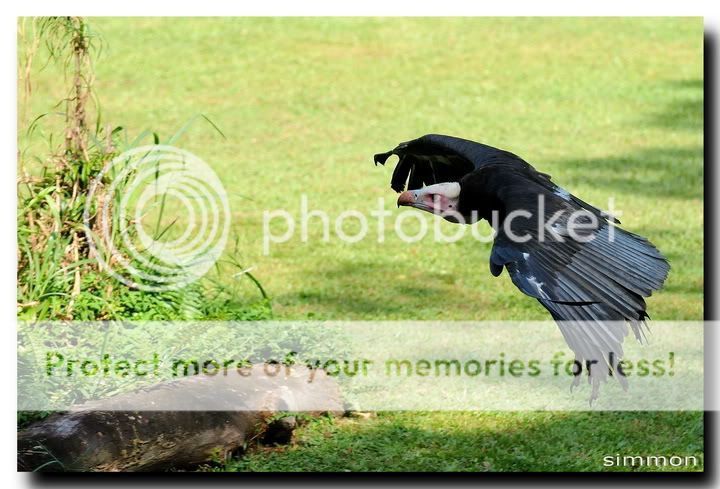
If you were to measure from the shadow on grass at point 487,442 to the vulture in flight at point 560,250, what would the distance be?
3.86ft

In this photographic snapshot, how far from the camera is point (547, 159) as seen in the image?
11719 millimetres

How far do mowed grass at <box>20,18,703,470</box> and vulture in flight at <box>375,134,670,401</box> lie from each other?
127 centimetres

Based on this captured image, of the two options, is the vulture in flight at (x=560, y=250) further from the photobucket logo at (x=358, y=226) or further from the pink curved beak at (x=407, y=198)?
the photobucket logo at (x=358, y=226)

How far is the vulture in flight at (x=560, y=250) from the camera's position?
450 cm

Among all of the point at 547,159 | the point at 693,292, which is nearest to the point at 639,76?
the point at 547,159

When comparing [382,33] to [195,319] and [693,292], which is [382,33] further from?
[195,319]

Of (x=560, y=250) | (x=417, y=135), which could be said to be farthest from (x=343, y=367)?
(x=417, y=135)

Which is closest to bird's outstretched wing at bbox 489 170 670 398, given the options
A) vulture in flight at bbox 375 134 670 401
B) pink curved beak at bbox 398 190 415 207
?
vulture in flight at bbox 375 134 670 401

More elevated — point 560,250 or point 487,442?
point 560,250

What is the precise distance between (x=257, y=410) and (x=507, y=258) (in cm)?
174

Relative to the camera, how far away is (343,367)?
6.48 meters

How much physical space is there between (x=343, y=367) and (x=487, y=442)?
3.03ft

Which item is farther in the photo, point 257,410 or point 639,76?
point 639,76

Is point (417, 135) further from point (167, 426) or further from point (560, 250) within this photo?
point (560, 250)
